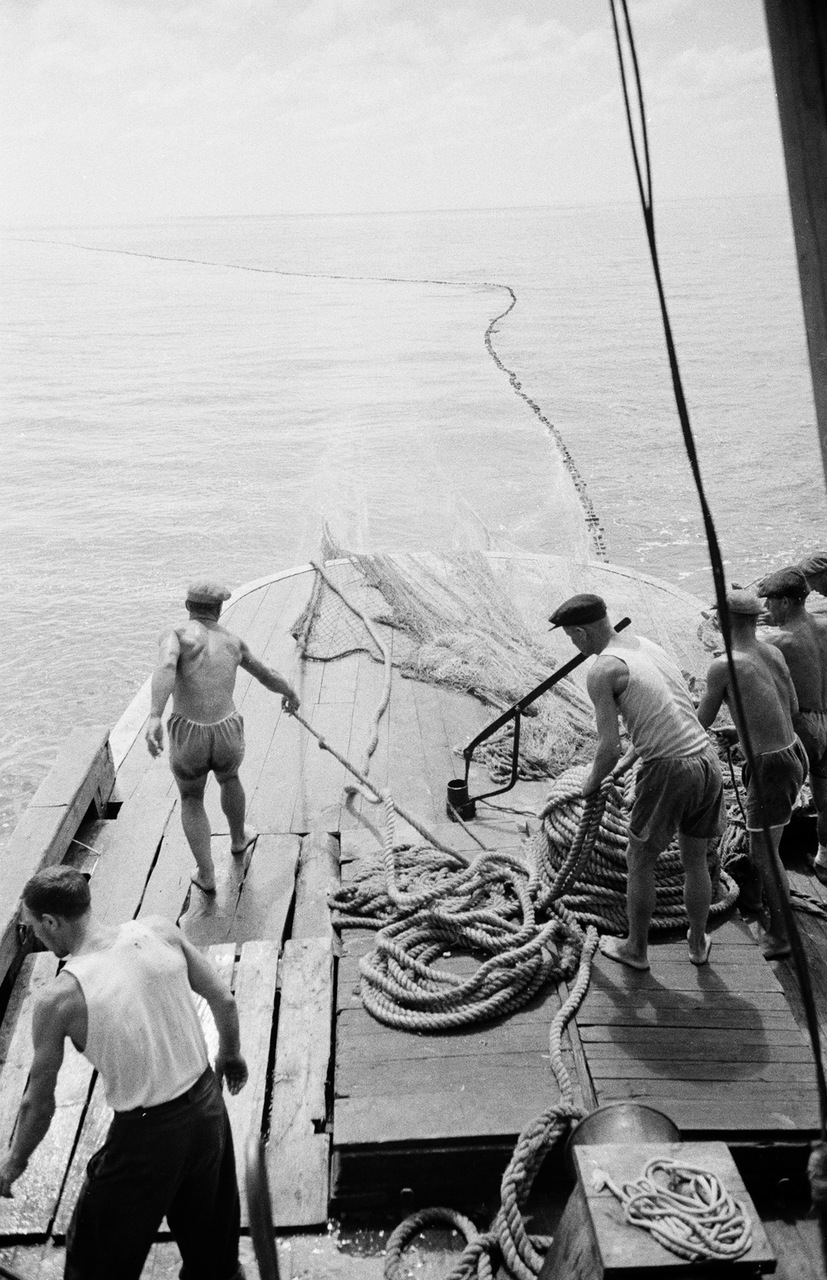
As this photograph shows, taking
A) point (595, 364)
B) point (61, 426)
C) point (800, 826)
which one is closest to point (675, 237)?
point (595, 364)

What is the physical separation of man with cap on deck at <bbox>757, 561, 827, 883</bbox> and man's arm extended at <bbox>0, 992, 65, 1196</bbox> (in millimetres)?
3291

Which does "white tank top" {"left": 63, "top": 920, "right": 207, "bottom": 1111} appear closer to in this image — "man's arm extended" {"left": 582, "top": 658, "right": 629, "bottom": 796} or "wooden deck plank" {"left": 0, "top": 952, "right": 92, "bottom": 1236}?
"wooden deck plank" {"left": 0, "top": 952, "right": 92, "bottom": 1236}

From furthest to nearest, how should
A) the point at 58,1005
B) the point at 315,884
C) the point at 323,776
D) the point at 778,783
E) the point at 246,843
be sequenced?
the point at 323,776 < the point at 246,843 < the point at 315,884 < the point at 778,783 < the point at 58,1005

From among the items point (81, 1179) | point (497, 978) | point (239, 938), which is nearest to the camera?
point (81, 1179)

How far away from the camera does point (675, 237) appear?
91812 mm

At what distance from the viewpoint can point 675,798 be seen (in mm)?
3998

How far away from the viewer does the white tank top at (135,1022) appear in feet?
8.89

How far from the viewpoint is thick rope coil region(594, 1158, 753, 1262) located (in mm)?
2459

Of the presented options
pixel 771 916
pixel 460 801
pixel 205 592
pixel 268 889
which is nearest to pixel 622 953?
pixel 771 916

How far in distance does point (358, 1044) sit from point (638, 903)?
117cm

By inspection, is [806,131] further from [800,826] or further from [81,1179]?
[800,826]

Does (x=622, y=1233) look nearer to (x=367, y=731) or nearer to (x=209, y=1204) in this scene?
(x=209, y=1204)

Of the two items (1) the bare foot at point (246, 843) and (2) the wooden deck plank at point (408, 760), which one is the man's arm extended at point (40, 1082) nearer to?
(1) the bare foot at point (246, 843)

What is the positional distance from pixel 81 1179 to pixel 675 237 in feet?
322
